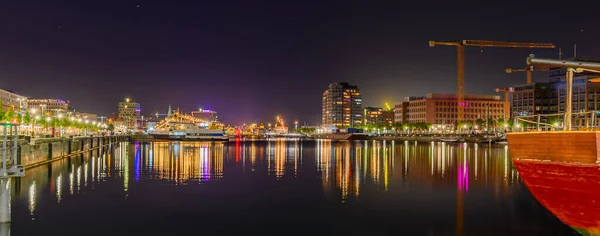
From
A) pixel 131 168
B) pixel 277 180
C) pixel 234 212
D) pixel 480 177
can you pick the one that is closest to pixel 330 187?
pixel 277 180

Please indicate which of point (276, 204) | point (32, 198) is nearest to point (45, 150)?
point (32, 198)

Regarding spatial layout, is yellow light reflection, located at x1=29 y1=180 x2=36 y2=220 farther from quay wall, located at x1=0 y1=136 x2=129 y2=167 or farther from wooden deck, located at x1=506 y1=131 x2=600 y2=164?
wooden deck, located at x1=506 y1=131 x2=600 y2=164

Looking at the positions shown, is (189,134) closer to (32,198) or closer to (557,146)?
(32,198)

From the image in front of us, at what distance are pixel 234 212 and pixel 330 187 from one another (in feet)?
42.1

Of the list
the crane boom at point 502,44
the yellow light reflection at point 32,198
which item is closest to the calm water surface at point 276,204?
the yellow light reflection at point 32,198

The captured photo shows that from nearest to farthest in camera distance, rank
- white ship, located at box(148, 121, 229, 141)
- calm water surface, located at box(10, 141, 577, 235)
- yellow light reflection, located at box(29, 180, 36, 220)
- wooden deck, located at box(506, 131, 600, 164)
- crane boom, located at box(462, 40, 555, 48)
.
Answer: wooden deck, located at box(506, 131, 600, 164) < calm water surface, located at box(10, 141, 577, 235) < yellow light reflection, located at box(29, 180, 36, 220) < white ship, located at box(148, 121, 229, 141) < crane boom, located at box(462, 40, 555, 48)

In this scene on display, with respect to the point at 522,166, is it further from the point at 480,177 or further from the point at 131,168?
the point at 131,168

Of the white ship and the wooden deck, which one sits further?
the white ship

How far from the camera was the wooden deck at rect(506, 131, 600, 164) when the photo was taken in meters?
17.7

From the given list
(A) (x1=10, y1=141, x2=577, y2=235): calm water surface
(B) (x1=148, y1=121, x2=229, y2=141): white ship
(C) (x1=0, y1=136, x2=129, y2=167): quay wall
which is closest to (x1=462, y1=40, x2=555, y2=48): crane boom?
(B) (x1=148, y1=121, x2=229, y2=141): white ship

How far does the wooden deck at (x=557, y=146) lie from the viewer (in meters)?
17.7

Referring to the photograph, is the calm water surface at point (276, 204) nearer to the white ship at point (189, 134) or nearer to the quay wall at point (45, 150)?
the quay wall at point (45, 150)

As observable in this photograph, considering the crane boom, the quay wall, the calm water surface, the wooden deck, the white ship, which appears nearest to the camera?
the wooden deck

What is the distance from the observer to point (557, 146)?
19.1m
